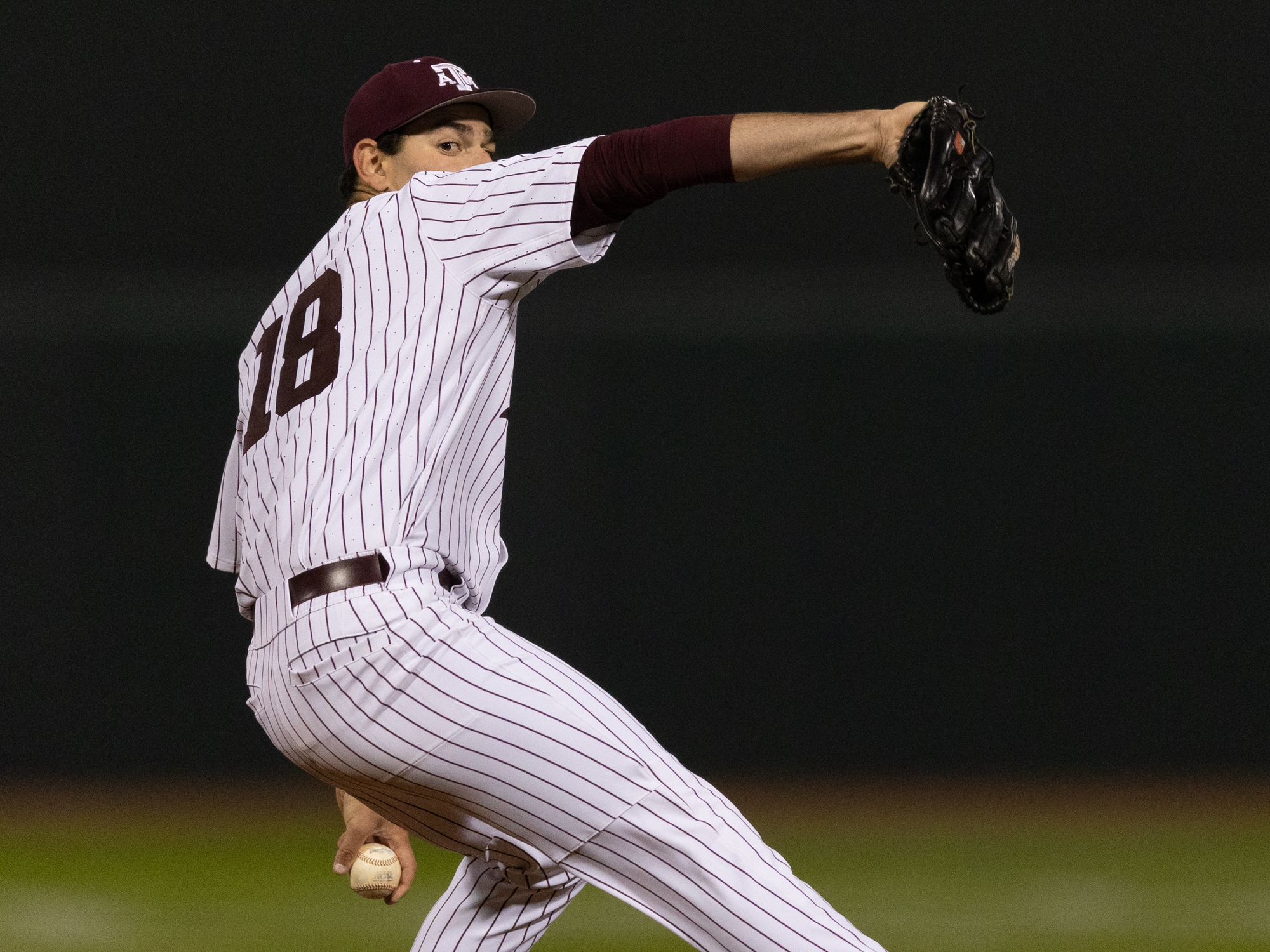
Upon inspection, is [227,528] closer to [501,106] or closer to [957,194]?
[501,106]

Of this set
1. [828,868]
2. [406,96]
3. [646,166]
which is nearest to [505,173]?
[646,166]

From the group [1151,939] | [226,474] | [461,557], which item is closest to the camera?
[461,557]

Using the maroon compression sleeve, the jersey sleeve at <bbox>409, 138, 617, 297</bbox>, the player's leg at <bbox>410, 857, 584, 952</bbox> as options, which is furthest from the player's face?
the player's leg at <bbox>410, 857, 584, 952</bbox>

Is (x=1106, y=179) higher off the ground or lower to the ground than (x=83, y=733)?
higher

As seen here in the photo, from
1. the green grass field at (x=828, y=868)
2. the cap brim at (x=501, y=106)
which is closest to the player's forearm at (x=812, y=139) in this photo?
the cap brim at (x=501, y=106)

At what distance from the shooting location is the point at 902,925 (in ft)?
12.1

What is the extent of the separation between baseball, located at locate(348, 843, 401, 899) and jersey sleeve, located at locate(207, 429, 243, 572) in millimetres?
479

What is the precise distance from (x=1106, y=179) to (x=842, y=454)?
3075 mm

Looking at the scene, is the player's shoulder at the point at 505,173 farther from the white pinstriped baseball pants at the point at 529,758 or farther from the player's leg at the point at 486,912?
the player's leg at the point at 486,912

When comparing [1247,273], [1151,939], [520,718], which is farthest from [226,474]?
[1247,273]

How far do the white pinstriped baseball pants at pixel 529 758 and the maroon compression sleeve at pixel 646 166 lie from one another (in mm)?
508

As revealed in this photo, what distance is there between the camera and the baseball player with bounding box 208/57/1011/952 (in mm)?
1662

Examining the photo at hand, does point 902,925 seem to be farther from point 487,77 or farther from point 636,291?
point 487,77

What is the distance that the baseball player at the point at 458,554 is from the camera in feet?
5.45
